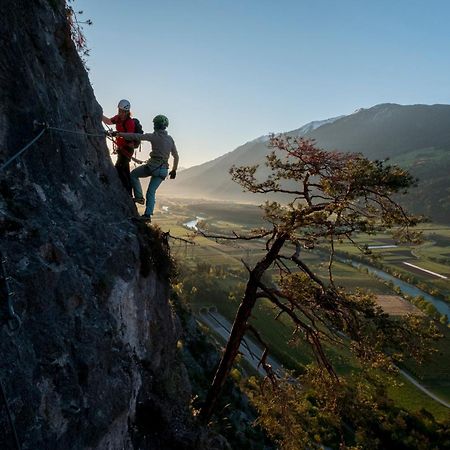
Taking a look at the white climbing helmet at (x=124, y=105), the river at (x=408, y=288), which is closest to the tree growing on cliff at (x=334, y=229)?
the white climbing helmet at (x=124, y=105)

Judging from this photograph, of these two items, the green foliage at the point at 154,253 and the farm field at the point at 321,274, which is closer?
the green foliage at the point at 154,253

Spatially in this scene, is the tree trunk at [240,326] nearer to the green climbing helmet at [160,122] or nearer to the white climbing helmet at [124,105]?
the green climbing helmet at [160,122]

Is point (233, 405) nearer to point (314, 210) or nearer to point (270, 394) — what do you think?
point (270, 394)

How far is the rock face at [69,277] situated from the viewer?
6133 millimetres

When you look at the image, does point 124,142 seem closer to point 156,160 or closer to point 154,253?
point 156,160

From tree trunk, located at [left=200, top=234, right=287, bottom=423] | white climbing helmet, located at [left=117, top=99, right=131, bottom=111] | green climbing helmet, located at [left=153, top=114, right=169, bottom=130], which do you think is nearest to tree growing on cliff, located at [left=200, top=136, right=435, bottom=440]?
tree trunk, located at [left=200, top=234, right=287, bottom=423]

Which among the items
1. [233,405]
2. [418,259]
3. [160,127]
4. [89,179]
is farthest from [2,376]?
[418,259]

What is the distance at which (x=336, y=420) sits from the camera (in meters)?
12.8

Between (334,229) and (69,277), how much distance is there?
736cm

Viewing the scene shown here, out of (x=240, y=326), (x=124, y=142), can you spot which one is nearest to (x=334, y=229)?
(x=240, y=326)

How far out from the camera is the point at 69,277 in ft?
24.3

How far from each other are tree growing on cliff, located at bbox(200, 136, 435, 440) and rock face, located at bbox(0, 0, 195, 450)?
3809 mm

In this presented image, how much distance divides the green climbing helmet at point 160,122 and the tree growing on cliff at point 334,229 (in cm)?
341

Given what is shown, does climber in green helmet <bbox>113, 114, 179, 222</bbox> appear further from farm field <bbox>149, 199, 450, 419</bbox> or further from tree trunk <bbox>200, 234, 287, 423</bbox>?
tree trunk <bbox>200, 234, 287, 423</bbox>
